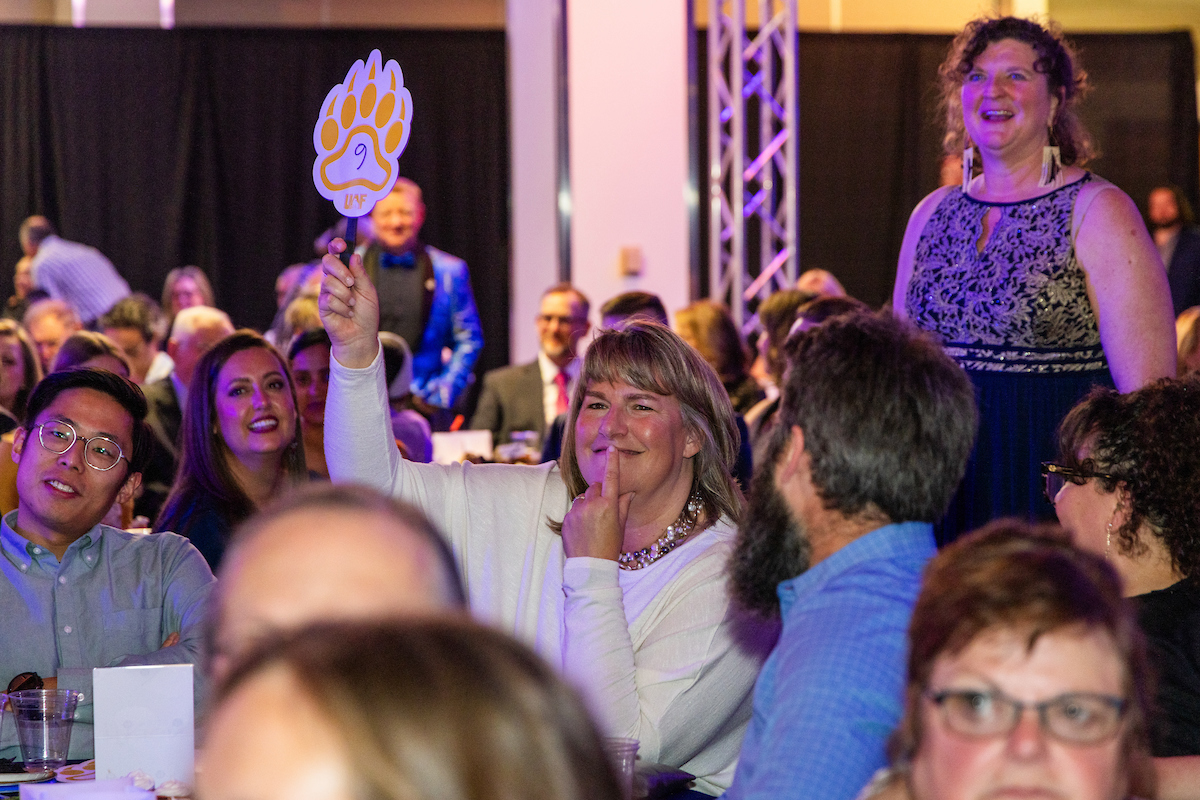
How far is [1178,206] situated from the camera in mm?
8641

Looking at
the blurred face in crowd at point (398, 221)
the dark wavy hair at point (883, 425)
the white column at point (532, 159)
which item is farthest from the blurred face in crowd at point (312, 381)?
the white column at point (532, 159)

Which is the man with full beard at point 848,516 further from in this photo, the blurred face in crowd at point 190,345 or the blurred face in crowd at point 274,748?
the blurred face in crowd at point 190,345

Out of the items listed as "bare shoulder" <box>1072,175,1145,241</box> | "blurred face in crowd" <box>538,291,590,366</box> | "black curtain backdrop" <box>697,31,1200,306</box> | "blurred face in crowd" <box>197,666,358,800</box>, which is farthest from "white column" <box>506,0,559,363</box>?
"blurred face in crowd" <box>197,666,358,800</box>

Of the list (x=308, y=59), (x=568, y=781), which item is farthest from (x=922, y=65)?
(x=568, y=781)

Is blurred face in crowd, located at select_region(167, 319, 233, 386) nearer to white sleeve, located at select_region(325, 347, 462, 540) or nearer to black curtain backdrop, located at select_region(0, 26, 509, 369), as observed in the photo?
white sleeve, located at select_region(325, 347, 462, 540)

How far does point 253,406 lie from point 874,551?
2.41 meters

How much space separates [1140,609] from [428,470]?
138cm

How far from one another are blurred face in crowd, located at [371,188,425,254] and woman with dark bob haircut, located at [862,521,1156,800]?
21.4ft

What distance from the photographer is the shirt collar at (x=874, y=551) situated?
1.58m

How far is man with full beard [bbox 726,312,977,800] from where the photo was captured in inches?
56.5

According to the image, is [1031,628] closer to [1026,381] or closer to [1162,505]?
[1162,505]

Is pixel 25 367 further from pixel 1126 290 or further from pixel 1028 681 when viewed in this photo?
A: pixel 1028 681

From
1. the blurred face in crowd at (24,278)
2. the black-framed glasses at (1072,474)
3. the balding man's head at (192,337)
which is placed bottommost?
the black-framed glasses at (1072,474)

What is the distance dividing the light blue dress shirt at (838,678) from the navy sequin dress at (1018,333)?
139cm
